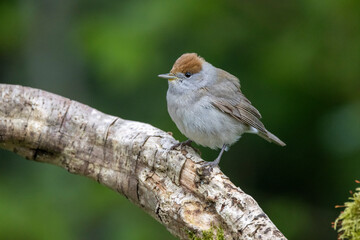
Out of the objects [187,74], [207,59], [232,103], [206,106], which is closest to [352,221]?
[206,106]

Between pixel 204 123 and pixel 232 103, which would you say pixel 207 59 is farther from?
pixel 204 123

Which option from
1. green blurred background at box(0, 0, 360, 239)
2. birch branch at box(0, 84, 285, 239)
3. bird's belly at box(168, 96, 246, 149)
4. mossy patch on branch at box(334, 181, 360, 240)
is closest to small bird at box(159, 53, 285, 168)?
bird's belly at box(168, 96, 246, 149)

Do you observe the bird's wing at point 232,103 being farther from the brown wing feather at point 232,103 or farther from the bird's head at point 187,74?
the bird's head at point 187,74

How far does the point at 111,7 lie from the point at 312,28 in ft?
8.49

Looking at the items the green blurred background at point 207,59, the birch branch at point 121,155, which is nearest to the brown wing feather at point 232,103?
the birch branch at point 121,155

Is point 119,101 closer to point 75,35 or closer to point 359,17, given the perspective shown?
point 75,35

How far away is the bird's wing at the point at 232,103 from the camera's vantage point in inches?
195

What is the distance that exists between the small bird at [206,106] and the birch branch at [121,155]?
36 centimetres

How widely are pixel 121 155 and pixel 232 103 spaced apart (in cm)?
123

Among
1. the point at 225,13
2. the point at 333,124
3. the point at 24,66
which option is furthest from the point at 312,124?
the point at 24,66

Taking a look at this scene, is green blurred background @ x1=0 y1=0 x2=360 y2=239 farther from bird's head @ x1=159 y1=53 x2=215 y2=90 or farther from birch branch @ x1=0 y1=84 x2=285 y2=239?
birch branch @ x1=0 y1=84 x2=285 y2=239

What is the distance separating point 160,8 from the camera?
21.3 feet

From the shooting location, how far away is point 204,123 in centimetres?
473

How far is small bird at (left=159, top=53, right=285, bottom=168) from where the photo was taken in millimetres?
4758
